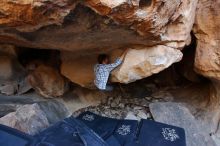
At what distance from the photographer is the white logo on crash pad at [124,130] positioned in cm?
123

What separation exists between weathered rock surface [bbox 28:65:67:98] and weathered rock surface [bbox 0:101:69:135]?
0.10m

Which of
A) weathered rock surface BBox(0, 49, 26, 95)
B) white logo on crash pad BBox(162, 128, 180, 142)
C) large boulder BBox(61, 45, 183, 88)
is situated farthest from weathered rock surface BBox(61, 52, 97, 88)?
white logo on crash pad BBox(162, 128, 180, 142)

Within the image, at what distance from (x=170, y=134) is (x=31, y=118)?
1.77ft

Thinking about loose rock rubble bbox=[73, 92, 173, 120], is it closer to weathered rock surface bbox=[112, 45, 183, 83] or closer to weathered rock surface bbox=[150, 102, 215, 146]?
weathered rock surface bbox=[150, 102, 215, 146]

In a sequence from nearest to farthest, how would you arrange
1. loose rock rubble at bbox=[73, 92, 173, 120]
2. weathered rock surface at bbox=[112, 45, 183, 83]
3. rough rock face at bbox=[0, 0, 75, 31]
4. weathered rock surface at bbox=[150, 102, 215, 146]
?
rough rock face at bbox=[0, 0, 75, 31]
weathered rock surface at bbox=[112, 45, 183, 83]
weathered rock surface at bbox=[150, 102, 215, 146]
loose rock rubble at bbox=[73, 92, 173, 120]

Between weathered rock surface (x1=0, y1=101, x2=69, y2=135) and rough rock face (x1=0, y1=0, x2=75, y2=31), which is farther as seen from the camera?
weathered rock surface (x1=0, y1=101, x2=69, y2=135)

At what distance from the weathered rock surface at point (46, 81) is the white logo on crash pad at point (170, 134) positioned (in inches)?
20.6

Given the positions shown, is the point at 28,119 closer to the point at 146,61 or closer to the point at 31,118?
the point at 31,118

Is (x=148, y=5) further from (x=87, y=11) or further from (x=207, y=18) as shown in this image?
(x=207, y=18)

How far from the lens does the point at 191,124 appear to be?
1335 mm

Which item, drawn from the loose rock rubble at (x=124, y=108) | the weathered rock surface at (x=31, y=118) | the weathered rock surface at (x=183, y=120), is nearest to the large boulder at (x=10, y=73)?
the weathered rock surface at (x=31, y=118)

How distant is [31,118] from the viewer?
1.20 meters

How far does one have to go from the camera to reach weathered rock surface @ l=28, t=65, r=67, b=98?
4.69 ft

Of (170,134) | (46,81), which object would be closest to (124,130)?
(170,134)
